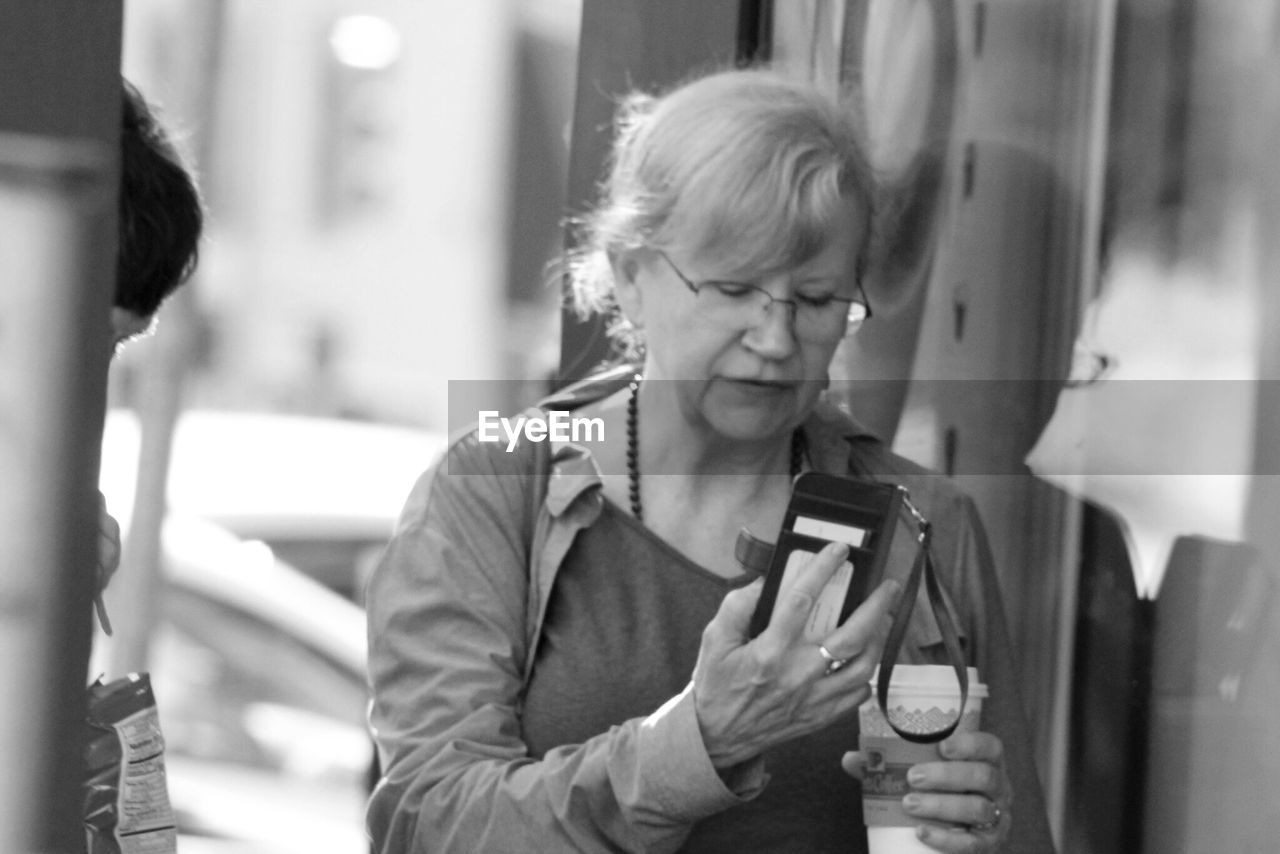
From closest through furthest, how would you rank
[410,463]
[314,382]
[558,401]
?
[558,401] < [410,463] < [314,382]

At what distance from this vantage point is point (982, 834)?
1.49 m

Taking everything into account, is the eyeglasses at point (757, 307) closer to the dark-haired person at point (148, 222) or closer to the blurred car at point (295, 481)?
the dark-haired person at point (148, 222)

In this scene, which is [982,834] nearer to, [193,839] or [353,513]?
[193,839]

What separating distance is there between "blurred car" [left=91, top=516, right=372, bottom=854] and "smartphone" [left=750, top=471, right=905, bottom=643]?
441 cm

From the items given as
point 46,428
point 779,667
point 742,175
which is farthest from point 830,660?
point 46,428

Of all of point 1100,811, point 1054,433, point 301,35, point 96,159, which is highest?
point 301,35

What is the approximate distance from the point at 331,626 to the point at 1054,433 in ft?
14.1

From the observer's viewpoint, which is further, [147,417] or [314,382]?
[314,382]

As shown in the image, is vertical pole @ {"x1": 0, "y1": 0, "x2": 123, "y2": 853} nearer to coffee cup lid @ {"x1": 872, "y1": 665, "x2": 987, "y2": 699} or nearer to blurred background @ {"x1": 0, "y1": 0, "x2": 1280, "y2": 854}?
blurred background @ {"x1": 0, "y1": 0, "x2": 1280, "y2": 854}

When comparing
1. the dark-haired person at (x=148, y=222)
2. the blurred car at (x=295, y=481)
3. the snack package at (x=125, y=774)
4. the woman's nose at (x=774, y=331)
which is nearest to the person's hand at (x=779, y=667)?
the woman's nose at (x=774, y=331)

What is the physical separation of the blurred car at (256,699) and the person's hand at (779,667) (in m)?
4.39

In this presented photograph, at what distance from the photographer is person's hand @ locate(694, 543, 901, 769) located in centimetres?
139

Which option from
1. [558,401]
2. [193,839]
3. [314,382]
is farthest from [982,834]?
[314,382]

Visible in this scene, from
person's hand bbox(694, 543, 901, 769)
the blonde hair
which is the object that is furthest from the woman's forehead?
person's hand bbox(694, 543, 901, 769)
